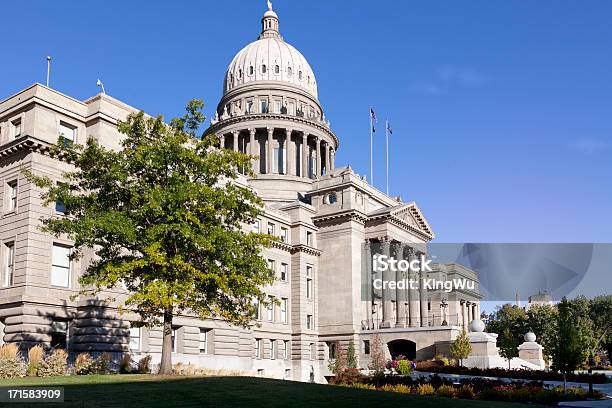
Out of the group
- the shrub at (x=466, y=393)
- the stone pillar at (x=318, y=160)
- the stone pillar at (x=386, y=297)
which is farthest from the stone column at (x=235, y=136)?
the shrub at (x=466, y=393)

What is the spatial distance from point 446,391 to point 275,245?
34306 millimetres

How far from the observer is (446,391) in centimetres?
3666

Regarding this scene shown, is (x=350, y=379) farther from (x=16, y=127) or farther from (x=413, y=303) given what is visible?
(x=413, y=303)

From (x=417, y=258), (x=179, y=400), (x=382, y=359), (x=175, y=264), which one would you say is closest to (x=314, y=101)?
(x=417, y=258)

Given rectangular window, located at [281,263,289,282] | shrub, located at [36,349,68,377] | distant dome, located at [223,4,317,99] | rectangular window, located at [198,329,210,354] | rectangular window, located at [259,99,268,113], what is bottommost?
shrub, located at [36,349,68,377]

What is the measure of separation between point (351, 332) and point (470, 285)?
4477 cm

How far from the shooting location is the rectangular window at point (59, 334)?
41.6 metres

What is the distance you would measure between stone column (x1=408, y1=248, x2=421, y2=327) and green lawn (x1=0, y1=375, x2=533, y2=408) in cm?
4700

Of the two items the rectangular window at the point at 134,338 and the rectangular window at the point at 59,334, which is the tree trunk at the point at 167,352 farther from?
the rectangular window at the point at 134,338

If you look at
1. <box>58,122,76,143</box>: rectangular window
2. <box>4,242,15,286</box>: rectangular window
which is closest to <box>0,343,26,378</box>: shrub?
<box>4,242,15,286</box>: rectangular window

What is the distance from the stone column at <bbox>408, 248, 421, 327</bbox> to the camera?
77.8m

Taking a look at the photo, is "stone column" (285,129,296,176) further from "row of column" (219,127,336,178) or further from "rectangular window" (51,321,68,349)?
"rectangular window" (51,321,68,349)

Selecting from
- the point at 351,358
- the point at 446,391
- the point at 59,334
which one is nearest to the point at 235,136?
the point at 351,358

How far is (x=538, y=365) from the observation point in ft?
228
